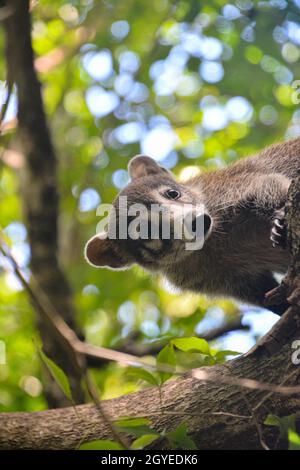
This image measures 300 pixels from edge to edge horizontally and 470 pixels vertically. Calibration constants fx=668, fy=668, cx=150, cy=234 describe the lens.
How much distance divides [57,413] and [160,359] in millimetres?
1452

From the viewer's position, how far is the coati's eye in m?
6.66

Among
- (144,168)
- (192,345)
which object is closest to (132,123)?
(144,168)

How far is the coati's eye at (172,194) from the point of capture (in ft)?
21.8

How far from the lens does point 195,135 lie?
10.5 meters

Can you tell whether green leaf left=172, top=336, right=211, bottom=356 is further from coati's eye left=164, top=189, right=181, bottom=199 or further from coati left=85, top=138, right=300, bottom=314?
coati's eye left=164, top=189, right=181, bottom=199

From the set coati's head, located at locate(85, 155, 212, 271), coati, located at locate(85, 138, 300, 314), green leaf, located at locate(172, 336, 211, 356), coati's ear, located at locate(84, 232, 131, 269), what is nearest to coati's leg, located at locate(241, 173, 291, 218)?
coati, located at locate(85, 138, 300, 314)

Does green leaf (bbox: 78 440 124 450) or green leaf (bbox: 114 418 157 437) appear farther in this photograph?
green leaf (bbox: 114 418 157 437)

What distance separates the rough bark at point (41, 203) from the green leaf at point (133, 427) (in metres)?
3.28

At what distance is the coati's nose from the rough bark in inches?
82.0

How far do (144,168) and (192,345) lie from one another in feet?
12.0

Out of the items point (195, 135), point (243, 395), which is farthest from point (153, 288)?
point (243, 395)

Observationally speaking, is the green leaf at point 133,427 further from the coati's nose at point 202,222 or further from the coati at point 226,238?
the coati at point 226,238

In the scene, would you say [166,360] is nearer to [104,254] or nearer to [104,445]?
[104,445]
